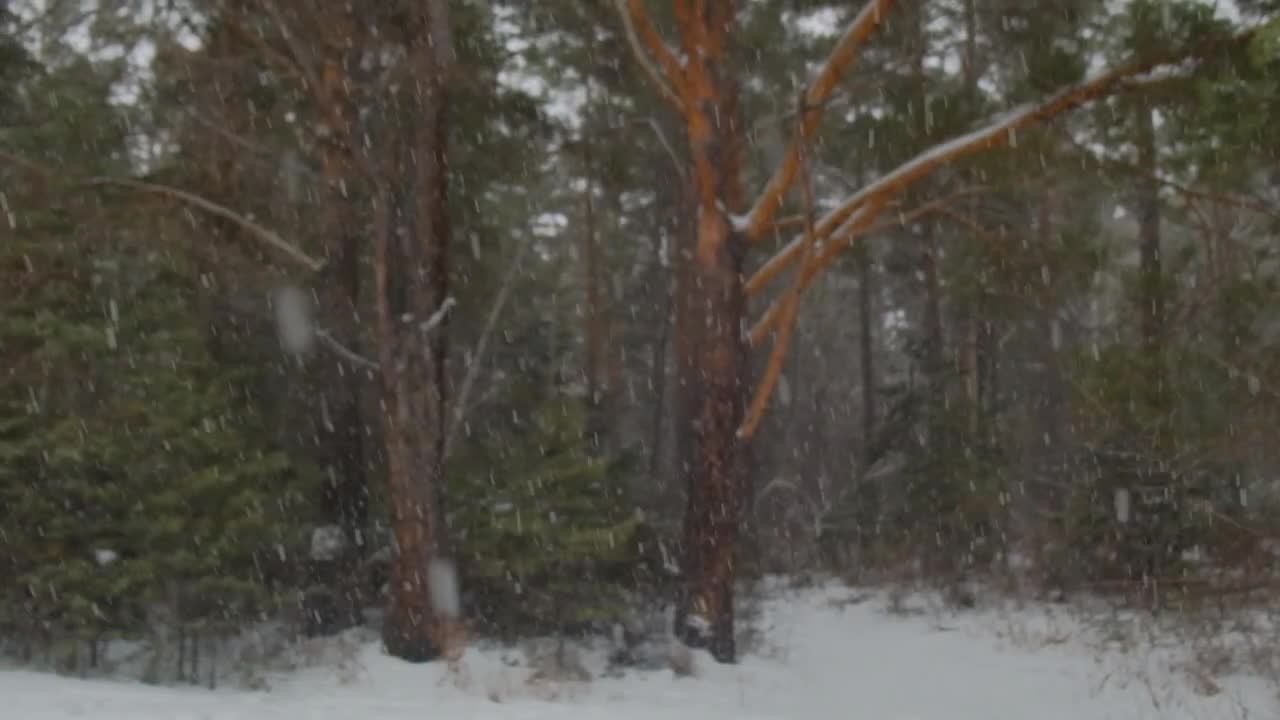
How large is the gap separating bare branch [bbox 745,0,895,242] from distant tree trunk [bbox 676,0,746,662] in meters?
0.38

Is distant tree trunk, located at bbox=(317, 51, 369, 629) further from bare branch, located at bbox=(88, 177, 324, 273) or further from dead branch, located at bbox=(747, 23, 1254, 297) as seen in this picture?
dead branch, located at bbox=(747, 23, 1254, 297)

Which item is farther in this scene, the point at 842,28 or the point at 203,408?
the point at 842,28

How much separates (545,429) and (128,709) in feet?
18.8

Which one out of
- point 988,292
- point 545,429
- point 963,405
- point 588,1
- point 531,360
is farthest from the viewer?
point 963,405

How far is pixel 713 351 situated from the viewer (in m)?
12.6

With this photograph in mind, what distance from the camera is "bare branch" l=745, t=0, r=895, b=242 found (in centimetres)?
1123

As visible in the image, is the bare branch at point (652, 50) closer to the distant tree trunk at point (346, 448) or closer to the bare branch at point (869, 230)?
the bare branch at point (869, 230)

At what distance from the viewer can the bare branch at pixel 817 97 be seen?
11.2 m

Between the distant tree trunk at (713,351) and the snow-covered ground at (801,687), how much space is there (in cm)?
79

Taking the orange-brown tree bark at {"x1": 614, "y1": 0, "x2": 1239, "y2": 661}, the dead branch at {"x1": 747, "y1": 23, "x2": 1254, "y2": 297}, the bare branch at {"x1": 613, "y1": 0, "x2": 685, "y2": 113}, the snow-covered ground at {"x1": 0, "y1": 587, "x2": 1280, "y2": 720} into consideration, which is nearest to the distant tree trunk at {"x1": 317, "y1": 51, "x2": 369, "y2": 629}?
the snow-covered ground at {"x1": 0, "y1": 587, "x2": 1280, "y2": 720}

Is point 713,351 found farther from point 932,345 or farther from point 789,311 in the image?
point 932,345

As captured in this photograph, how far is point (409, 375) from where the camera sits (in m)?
11.7

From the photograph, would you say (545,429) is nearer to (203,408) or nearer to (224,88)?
(203,408)

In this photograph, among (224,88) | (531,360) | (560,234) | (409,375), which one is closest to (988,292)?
(531,360)
